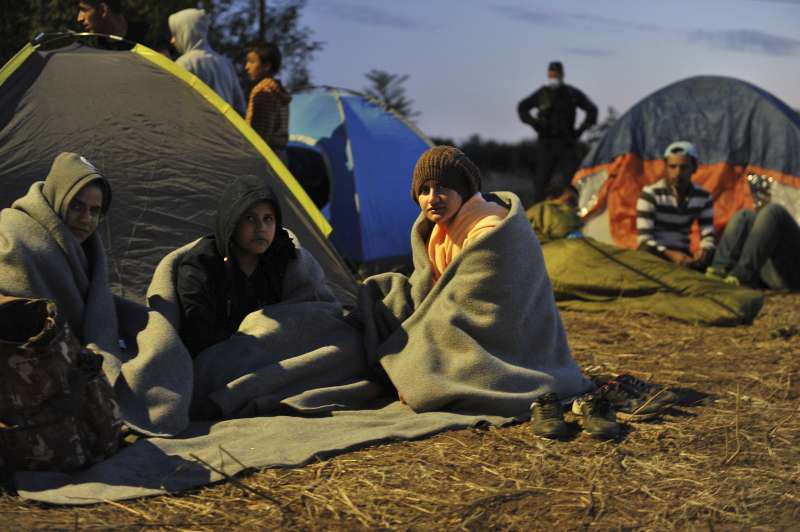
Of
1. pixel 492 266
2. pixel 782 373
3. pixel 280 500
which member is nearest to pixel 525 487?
pixel 280 500

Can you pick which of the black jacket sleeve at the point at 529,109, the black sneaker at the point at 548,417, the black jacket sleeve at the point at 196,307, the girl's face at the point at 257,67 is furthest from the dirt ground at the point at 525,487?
the black jacket sleeve at the point at 529,109

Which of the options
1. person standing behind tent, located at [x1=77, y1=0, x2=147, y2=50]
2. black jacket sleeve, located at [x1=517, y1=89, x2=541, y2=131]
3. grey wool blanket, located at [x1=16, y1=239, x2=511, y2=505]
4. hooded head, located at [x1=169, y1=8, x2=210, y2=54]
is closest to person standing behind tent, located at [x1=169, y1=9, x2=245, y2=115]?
hooded head, located at [x1=169, y1=8, x2=210, y2=54]

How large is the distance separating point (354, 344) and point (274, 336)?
0.39 meters

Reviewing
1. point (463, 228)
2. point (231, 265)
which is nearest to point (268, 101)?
point (231, 265)

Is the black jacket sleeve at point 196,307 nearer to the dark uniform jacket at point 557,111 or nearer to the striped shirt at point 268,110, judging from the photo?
the striped shirt at point 268,110

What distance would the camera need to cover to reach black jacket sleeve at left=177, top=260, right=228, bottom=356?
4.81 meters

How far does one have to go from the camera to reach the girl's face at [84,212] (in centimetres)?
455

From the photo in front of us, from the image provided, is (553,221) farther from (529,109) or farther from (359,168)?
(529,109)

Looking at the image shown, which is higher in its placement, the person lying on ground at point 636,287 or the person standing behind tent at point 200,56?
the person standing behind tent at point 200,56

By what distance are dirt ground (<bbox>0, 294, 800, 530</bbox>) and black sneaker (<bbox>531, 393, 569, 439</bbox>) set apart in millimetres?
43

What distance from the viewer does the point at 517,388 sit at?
480 cm

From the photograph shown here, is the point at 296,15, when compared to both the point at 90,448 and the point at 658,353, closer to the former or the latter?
the point at 658,353

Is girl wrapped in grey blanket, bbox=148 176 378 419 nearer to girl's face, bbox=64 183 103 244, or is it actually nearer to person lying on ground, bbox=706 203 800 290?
girl's face, bbox=64 183 103 244

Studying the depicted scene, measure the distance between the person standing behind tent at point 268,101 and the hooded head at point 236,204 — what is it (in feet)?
9.46
